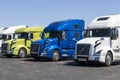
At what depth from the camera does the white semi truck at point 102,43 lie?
776 inches

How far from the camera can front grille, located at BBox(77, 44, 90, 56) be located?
1991cm

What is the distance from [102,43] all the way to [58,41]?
5.47 m

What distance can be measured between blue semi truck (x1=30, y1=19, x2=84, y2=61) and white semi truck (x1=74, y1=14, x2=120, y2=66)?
3710 millimetres

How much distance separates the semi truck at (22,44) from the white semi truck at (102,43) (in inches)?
Answer: 327

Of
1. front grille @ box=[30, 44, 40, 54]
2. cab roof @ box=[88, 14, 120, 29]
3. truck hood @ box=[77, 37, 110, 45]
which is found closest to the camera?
truck hood @ box=[77, 37, 110, 45]

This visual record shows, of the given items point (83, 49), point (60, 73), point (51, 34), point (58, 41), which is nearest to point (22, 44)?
point (51, 34)

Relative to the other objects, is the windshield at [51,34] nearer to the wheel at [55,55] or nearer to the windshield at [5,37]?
the wheel at [55,55]

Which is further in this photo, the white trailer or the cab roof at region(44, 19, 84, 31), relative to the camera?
the white trailer

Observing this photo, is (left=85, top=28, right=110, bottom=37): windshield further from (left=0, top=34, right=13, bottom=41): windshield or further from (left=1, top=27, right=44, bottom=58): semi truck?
(left=0, top=34, right=13, bottom=41): windshield

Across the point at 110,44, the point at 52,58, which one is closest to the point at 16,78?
the point at 110,44

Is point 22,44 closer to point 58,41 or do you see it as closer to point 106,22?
point 58,41

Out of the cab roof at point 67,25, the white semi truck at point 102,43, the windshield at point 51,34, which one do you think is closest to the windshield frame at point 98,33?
the white semi truck at point 102,43

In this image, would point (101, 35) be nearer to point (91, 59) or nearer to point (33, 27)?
point (91, 59)

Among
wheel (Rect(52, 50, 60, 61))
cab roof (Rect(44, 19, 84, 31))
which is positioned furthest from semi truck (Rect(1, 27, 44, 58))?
wheel (Rect(52, 50, 60, 61))
